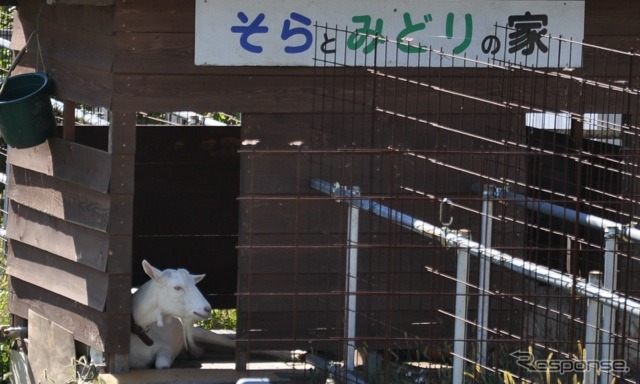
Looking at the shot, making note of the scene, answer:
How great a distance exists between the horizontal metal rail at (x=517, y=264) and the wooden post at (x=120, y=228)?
1235mm

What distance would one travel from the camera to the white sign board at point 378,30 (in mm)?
6898

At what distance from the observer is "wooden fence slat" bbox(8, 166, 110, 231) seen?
7059 millimetres

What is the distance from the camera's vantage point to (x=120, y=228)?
6.96 metres

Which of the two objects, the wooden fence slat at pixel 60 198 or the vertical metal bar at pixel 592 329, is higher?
the wooden fence slat at pixel 60 198

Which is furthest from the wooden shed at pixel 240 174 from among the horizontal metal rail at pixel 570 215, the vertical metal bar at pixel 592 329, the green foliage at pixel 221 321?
the green foliage at pixel 221 321

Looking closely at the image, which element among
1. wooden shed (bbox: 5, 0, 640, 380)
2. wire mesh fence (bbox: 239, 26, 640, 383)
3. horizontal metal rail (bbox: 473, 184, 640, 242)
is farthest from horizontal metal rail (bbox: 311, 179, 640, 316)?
wire mesh fence (bbox: 239, 26, 640, 383)

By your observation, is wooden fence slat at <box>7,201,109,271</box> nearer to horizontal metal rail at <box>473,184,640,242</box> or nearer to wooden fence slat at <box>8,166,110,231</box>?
wooden fence slat at <box>8,166,110,231</box>

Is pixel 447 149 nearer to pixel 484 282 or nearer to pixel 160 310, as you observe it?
pixel 484 282

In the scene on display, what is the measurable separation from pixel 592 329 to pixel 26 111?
3.60 metres

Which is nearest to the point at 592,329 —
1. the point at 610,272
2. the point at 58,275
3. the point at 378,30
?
the point at 610,272

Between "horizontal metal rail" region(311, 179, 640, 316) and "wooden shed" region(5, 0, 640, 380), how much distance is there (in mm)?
500

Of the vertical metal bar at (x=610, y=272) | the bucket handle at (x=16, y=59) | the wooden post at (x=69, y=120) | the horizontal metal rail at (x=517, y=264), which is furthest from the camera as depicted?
the wooden post at (x=69, y=120)

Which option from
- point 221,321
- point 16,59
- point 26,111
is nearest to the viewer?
point 26,111

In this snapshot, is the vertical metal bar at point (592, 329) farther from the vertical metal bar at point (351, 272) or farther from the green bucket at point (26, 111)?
the green bucket at point (26, 111)
